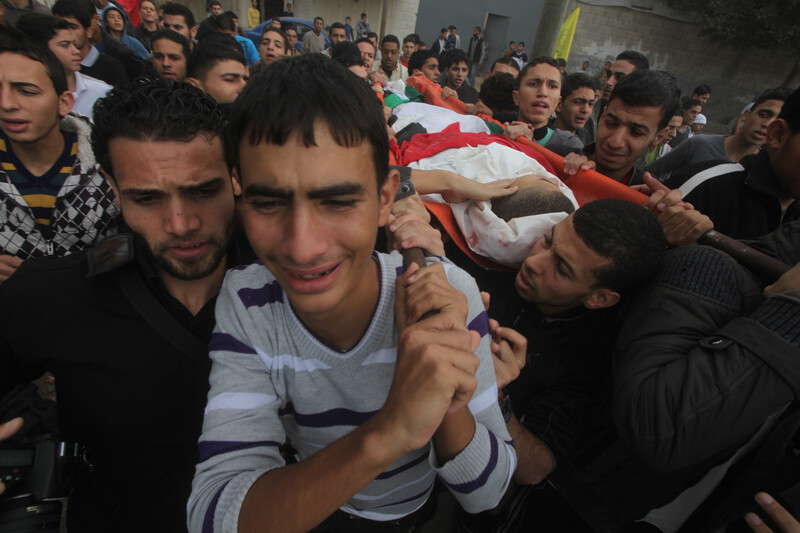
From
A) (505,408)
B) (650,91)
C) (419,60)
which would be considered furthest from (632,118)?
(419,60)

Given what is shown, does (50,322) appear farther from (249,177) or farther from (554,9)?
(554,9)

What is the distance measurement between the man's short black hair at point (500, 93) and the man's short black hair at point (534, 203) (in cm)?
301

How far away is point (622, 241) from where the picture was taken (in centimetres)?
164

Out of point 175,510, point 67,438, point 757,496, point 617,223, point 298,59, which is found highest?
point 298,59

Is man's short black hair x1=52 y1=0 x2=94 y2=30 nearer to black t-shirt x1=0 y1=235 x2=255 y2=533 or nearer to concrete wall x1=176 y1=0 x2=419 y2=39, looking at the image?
black t-shirt x1=0 y1=235 x2=255 y2=533

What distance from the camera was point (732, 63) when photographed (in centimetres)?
1831

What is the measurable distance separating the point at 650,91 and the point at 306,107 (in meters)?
2.55

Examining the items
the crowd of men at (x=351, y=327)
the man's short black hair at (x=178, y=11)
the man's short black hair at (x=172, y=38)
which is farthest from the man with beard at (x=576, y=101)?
the man's short black hair at (x=178, y=11)

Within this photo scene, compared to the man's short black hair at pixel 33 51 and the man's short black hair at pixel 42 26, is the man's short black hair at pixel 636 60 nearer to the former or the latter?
the man's short black hair at pixel 33 51

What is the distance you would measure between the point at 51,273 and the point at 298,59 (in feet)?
3.77

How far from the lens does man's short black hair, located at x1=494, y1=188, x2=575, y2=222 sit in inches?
79.8

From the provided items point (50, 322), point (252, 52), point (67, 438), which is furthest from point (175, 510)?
point (252, 52)

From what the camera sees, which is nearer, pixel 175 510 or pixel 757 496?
pixel 757 496

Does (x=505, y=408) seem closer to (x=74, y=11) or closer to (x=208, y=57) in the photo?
(x=208, y=57)
